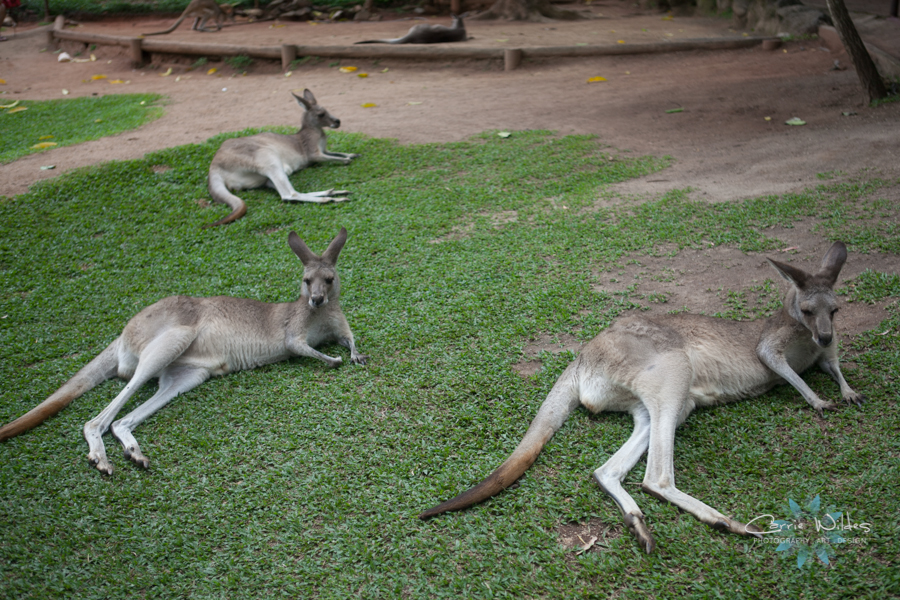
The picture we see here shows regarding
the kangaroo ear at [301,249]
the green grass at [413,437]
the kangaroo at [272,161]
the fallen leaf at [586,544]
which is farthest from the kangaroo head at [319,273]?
the kangaroo at [272,161]

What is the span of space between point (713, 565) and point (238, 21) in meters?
15.5

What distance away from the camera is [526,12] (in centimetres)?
1330

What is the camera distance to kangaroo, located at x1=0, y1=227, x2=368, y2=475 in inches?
134

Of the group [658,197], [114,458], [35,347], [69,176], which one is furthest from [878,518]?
[69,176]

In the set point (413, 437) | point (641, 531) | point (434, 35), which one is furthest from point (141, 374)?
point (434, 35)

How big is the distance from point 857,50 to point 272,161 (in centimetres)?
570

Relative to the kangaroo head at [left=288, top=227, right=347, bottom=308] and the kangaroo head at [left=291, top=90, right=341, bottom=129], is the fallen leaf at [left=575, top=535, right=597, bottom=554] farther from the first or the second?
the kangaroo head at [left=291, top=90, right=341, bottom=129]

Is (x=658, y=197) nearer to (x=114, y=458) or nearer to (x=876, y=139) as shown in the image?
(x=876, y=139)

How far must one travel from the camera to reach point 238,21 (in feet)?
48.8

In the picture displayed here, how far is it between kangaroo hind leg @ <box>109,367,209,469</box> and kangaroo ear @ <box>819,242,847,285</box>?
3095mm

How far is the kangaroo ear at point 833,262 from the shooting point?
303cm

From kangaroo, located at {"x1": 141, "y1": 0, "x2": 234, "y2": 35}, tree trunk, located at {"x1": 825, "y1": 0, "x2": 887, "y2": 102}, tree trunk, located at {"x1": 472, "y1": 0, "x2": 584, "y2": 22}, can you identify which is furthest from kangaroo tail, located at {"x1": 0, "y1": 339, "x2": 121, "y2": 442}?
kangaroo, located at {"x1": 141, "y1": 0, "x2": 234, "y2": 35}

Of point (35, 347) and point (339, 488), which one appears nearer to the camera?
point (339, 488)

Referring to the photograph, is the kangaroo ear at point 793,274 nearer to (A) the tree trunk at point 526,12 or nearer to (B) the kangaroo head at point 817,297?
(B) the kangaroo head at point 817,297
